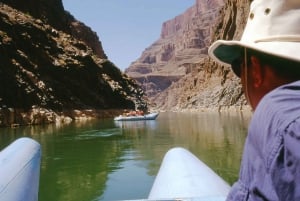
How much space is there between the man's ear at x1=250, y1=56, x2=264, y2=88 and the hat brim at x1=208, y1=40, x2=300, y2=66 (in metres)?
0.05

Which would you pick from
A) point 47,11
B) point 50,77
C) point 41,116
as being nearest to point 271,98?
point 41,116

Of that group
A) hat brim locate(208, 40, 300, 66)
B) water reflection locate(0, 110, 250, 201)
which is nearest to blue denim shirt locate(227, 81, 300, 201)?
hat brim locate(208, 40, 300, 66)

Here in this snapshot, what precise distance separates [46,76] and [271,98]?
54.1m

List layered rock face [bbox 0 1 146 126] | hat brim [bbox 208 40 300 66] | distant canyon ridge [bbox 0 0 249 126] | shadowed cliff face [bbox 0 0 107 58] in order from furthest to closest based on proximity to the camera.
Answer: shadowed cliff face [bbox 0 0 107 58] < distant canyon ridge [bbox 0 0 249 126] < layered rock face [bbox 0 1 146 126] < hat brim [bbox 208 40 300 66]

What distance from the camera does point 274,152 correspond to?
1.15 metres

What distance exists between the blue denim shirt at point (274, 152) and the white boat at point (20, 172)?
3236 millimetres

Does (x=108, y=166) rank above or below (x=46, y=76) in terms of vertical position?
below

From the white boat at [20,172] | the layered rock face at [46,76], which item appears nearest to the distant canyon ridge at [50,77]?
the layered rock face at [46,76]

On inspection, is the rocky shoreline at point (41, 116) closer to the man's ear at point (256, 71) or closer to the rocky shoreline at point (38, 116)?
the rocky shoreline at point (38, 116)

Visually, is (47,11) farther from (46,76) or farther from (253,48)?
(253,48)

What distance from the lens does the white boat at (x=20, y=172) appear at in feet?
14.0

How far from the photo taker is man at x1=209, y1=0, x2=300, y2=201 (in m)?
1.13

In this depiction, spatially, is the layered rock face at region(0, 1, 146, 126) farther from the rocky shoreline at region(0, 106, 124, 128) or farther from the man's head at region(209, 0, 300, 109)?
the man's head at region(209, 0, 300, 109)

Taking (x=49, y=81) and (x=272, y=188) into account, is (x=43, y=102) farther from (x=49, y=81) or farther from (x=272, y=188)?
(x=272, y=188)
